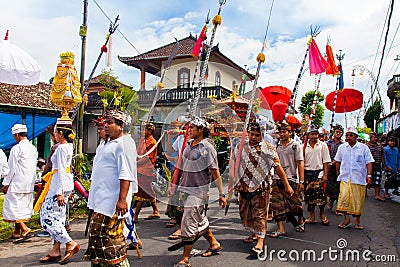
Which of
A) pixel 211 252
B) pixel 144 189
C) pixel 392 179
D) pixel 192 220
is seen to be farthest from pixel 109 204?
pixel 392 179

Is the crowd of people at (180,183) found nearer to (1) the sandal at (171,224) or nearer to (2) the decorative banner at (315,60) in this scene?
(1) the sandal at (171,224)

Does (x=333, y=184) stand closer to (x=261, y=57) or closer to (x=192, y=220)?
(x=261, y=57)

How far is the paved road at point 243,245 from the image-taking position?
436cm

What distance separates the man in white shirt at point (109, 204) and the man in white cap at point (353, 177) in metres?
4.21

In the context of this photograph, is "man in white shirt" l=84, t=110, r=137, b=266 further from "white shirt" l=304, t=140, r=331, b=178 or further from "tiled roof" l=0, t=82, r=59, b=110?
"tiled roof" l=0, t=82, r=59, b=110

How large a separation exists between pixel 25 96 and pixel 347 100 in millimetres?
11544

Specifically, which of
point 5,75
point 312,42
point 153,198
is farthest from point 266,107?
point 5,75

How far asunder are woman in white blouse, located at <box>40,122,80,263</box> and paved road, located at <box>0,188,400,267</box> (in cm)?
15

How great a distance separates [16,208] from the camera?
523 cm

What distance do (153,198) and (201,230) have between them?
2455 mm

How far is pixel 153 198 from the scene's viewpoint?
21.1 ft

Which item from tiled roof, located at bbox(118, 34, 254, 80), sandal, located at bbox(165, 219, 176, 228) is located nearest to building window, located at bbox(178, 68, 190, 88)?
tiled roof, located at bbox(118, 34, 254, 80)

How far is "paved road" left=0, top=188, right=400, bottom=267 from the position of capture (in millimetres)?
4355

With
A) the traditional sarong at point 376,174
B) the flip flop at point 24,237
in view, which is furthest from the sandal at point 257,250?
the traditional sarong at point 376,174
